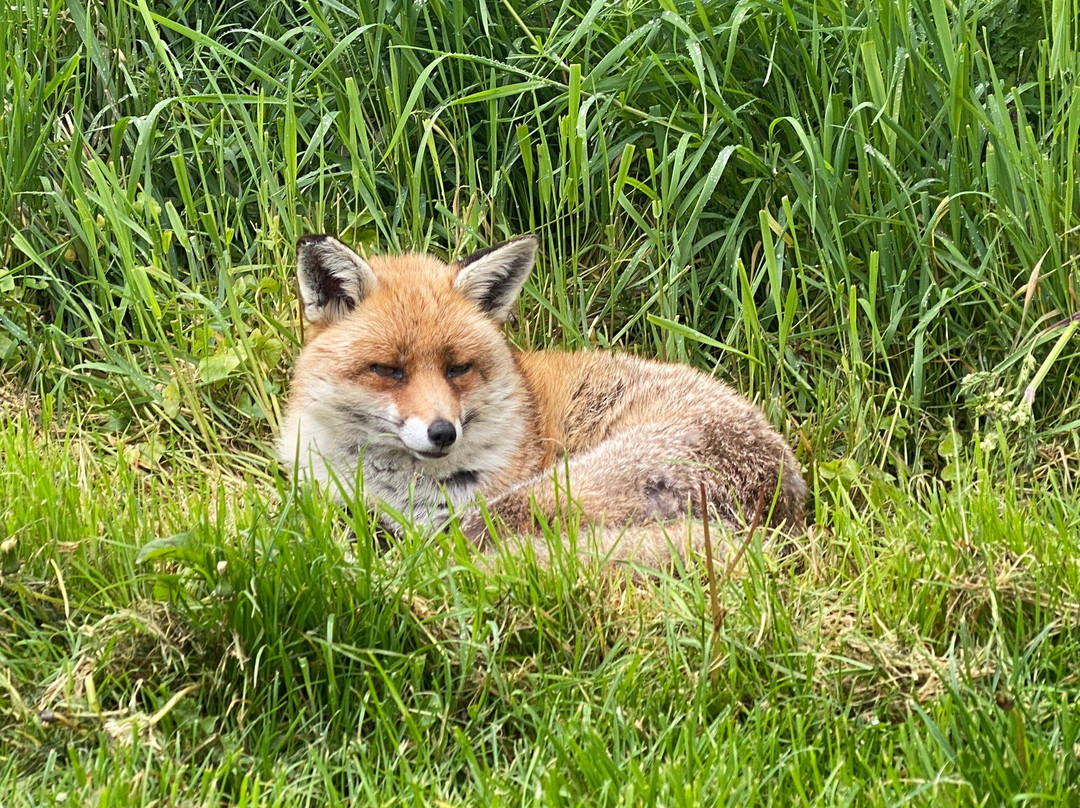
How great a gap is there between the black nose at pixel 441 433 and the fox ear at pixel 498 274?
678 mm

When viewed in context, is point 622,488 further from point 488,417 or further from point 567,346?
point 567,346

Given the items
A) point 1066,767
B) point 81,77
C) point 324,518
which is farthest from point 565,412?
point 81,77

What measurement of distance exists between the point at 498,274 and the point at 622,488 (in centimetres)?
102

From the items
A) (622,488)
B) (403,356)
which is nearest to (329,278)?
(403,356)

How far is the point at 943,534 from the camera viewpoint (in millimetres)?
3527

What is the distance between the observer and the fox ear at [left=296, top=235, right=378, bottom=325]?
4453mm

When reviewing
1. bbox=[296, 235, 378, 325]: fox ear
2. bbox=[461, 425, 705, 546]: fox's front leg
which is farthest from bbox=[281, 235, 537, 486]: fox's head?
bbox=[461, 425, 705, 546]: fox's front leg

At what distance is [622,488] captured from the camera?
13.8ft

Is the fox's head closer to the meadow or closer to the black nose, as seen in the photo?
the black nose

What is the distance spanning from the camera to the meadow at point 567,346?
3.05 metres

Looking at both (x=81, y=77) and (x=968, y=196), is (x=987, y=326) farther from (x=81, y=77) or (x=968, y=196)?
(x=81, y=77)

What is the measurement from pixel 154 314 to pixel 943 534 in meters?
3.11

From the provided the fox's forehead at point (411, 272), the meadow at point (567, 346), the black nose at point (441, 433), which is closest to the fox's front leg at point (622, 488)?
the black nose at point (441, 433)

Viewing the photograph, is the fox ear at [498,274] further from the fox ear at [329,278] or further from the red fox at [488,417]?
the fox ear at [329,278]
